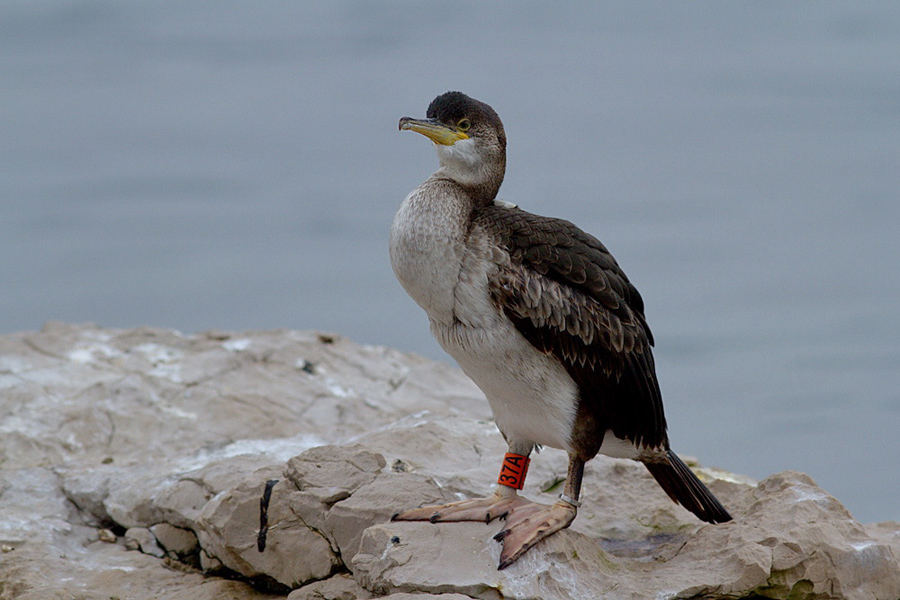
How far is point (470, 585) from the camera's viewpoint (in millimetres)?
4676

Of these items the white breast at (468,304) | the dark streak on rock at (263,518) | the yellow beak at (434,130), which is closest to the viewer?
the white breast at (468,304)

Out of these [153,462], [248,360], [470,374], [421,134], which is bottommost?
[153,462]

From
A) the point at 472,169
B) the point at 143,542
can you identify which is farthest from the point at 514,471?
the point at 143,542

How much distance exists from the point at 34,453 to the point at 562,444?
12.7 feet

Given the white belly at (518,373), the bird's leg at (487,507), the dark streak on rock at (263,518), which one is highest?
the white belly at (518,373)

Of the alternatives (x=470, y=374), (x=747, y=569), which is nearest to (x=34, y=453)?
(x=470, y=374)

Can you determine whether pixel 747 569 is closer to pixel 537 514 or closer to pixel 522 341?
pixel 537 514

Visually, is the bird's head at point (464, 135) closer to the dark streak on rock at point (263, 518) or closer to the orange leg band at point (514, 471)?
A: the orange leg band at point (514, 471)

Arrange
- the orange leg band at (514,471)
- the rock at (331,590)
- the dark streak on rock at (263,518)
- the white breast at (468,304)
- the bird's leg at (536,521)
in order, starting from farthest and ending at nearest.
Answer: the dark streak on rock at (263,518), the orange leg band at (514,471), the rock at (331,590), the white breast at (468,304), the bird's leg at (536,521)

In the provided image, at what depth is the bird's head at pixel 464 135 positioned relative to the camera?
5.17 m

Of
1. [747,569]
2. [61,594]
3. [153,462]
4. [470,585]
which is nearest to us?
[470,585]

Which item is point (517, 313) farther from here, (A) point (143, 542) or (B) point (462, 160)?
(A) point (143, 542)

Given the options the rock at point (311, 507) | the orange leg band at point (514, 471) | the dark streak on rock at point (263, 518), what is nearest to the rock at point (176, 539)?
the rock at point (311, 507)

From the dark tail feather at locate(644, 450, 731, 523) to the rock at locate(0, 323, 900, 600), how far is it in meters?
0.18
